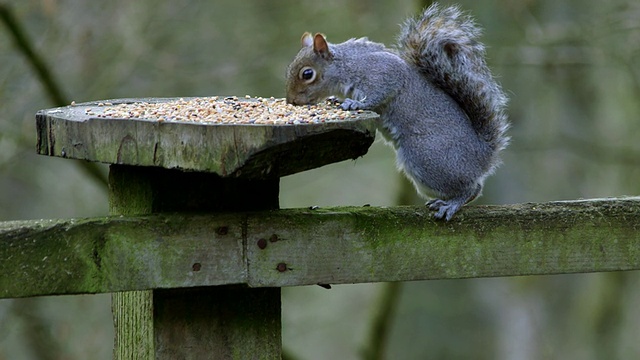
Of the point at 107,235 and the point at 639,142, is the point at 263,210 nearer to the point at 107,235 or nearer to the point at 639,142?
the point at 107,235

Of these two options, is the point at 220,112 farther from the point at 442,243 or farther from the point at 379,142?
the point at 379,142

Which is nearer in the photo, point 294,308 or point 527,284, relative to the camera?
point 527,284

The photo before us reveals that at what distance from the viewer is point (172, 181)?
5.33 feet

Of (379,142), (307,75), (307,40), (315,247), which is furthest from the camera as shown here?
(379,142)

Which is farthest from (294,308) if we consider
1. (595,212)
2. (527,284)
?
(595,212)

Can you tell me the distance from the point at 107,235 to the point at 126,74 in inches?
160

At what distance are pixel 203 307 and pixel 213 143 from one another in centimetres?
37

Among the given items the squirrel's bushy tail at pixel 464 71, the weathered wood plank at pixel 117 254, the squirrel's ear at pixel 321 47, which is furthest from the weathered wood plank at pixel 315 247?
the squirrel's ear at pixel 321 47

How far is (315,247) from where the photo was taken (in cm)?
159

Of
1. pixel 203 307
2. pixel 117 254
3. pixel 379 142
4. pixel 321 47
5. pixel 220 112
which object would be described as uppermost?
pixel 321 47

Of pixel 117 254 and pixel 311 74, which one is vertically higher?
pixel 311 74

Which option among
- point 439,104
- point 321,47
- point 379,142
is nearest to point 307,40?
point 321,47

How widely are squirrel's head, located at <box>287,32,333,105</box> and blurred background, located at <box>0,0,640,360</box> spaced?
1540mm

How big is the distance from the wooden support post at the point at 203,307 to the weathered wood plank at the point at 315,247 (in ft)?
0.27
